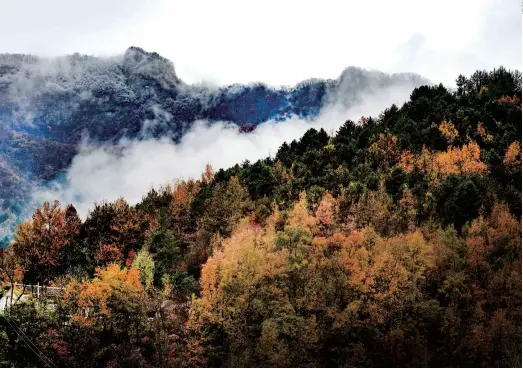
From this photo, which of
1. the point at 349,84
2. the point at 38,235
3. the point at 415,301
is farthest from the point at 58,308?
the point at 349,84

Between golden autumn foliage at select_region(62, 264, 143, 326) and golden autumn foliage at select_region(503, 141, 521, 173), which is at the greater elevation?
golden autumn foliage at select_region(503, 141, 521, 173)

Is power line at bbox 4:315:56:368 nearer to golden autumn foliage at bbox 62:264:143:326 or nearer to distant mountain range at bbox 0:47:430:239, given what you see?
golden autumn foliage at bbox 62:264:143:326

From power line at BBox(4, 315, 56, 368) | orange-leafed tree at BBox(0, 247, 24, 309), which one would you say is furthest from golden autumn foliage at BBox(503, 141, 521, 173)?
orange-leafed tree at BBox(0, 247, 24, 309)

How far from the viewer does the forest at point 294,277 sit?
18.8 metres

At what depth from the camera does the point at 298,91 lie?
3544cm

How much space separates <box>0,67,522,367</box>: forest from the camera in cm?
1878

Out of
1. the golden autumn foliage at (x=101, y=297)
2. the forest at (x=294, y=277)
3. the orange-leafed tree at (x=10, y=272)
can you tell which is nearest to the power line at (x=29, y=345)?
the forest at (x=294, y=277)

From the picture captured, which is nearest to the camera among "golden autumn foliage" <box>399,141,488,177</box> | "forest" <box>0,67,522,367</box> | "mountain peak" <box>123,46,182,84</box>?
A: "forest" <box>0,67,522,367</box>

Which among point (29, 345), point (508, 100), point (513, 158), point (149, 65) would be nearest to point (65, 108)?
point (149, 65)

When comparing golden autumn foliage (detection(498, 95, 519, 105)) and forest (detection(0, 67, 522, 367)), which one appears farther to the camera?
golden autumn foliage (detection(498, 95, 519, 105))

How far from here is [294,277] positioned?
2239 centimetres

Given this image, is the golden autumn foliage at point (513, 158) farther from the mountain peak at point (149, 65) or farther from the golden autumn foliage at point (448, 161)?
the mountain peak at point (149, 65)

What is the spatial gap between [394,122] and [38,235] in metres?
29.1

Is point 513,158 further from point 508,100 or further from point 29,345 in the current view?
point 29,345
